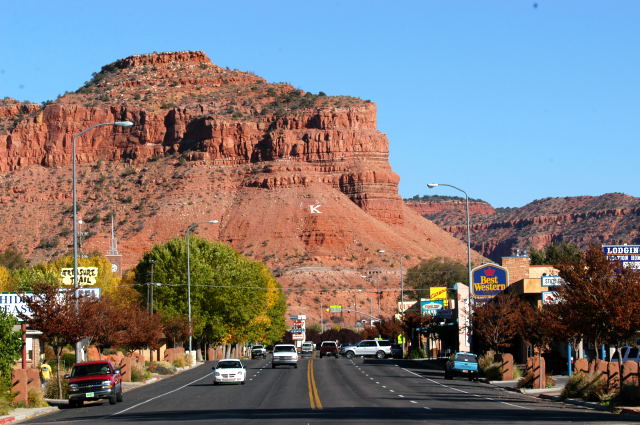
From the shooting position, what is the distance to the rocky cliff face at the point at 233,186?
164125mm

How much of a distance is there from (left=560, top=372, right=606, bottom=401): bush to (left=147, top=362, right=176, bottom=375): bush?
32.3 m

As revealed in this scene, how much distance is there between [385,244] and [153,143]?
48553 millimetres

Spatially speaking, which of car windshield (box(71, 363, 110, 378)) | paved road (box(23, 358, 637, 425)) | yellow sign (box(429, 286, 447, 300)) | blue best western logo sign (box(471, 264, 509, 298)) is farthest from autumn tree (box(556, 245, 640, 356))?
yellow sign (box(429, 286, 447, 300))

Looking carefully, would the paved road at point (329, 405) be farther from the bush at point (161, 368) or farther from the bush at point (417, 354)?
the bush at point (417, 354)

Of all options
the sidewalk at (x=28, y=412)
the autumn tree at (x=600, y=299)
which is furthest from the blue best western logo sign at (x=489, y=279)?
the sidewalk at (x=28, y=412)

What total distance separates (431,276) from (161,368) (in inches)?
3123

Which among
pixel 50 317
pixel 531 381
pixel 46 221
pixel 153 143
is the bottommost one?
pixel 531 381

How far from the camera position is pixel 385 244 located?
170 metres

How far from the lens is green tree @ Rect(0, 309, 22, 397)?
125ft

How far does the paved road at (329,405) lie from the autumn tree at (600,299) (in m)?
3.22

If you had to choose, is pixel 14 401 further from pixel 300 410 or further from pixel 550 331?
pixel 550 331

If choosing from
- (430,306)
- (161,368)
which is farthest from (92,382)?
(430,306)

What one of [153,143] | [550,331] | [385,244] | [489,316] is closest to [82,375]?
[550,331]

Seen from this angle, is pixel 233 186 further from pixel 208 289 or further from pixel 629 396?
pixel 629 396
